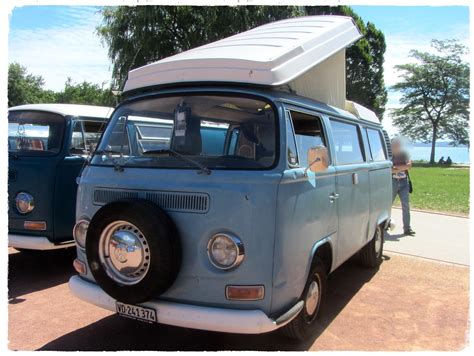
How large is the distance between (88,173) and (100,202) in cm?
38

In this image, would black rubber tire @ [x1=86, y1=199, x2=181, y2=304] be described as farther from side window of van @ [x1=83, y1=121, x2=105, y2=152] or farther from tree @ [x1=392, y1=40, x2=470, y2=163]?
tree @ [x1=392, y1=40, x2=470, y2=163]

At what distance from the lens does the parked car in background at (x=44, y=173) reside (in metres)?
5.61

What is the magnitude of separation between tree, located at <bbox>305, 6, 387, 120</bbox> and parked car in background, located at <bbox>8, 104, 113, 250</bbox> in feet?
96.6

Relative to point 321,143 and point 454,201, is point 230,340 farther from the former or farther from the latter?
point 454,201

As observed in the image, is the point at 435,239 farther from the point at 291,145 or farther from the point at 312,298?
the point at 291,145

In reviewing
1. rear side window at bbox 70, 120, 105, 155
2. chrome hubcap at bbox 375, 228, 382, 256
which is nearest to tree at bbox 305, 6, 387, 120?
chrome hubcap at bbox 375, 228, 382, 256

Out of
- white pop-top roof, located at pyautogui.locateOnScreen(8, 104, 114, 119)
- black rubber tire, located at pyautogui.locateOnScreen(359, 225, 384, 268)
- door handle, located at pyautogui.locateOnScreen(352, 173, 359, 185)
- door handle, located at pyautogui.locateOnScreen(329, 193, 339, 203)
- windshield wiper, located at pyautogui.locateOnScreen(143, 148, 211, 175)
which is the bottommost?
black rubber tire, located at pyautogui.locateOnScreen(359, 225, 384, 268)

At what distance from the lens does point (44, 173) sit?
18.5 ft

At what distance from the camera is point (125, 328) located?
13.6 feet

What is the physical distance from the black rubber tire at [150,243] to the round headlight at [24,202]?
109 inches

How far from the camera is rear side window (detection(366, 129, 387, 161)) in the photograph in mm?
6199

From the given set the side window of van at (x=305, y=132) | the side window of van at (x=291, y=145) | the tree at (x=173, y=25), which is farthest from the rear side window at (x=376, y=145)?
the tree at (x=173, y=25)

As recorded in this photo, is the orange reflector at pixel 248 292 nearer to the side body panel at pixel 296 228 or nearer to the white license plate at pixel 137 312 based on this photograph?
the side body panel at pixel 296 228

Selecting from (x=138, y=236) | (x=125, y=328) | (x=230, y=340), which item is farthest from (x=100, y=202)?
Answer: (x=230, y=340)
